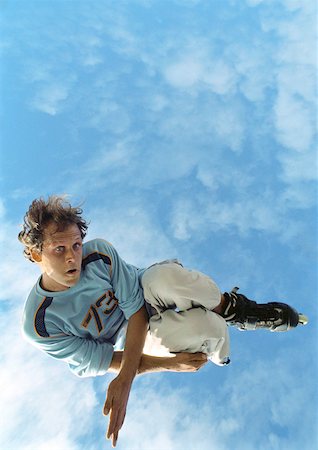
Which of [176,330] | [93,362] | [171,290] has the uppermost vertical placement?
[171,290]

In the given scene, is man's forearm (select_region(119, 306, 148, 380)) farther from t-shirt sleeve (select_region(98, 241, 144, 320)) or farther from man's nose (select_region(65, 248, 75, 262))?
man's nose (select_region(65, 248, 75, 262))

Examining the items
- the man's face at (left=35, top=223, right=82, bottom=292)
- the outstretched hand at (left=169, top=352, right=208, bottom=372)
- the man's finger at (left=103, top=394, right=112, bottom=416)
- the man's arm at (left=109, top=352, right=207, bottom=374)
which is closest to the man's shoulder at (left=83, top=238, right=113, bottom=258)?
the man's face at (left=35, top=223, right=82, bottom=292)

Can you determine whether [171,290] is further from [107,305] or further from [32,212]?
[32,212]

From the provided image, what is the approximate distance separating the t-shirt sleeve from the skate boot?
557 mm

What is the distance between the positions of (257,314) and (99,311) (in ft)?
3.40

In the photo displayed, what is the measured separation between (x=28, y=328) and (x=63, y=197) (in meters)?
0.85

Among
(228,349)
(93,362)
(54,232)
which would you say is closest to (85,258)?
(54,232)

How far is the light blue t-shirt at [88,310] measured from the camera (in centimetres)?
266

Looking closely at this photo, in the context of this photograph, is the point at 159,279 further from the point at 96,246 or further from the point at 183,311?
the point at 96,246

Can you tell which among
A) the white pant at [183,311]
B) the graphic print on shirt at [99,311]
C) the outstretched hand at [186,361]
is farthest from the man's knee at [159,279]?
the outstretched hand at [186,361]

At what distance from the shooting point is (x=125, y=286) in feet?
9.04

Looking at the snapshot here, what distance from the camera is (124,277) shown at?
2.80m

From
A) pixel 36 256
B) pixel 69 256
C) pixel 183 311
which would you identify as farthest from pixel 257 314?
pixel 36 256

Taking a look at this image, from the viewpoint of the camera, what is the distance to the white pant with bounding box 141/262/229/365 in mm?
2479
